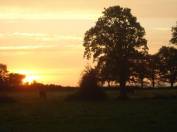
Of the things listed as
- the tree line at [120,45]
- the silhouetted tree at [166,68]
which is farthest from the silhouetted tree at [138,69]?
the silhouetted tree at [166,68]

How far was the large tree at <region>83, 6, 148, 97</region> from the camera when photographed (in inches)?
3201

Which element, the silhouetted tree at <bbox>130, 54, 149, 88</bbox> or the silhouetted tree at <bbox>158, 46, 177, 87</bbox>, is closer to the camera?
the silhouetted tree at <bbox>130, 54, 149, 88</bbox>

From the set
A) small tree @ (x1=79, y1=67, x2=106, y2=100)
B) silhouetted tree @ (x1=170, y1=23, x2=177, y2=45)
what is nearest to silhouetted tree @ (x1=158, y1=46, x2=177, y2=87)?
silhouetted tree @ (x1=170, y1=23, x2=177, y2=45)

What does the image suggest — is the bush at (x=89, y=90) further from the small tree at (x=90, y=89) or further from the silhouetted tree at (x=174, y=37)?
the silhouetted tree at (x=174, y=37)

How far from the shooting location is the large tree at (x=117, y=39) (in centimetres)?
8131

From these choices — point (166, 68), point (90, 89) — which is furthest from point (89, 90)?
point (166, 68)

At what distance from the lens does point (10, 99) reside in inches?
2783

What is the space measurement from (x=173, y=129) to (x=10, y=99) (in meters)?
44.4

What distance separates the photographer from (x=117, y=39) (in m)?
81.8

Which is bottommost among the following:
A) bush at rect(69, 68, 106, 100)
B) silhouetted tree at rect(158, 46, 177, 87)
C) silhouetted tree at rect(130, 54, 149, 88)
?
bush at rect(69, 68, 106, 100)

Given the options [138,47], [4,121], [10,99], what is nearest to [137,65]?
[138,47]

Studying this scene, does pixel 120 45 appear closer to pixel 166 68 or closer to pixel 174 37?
pixel 174 37

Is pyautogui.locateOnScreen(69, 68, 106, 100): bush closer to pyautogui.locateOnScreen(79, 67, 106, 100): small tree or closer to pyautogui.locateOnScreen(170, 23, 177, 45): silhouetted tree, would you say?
pyautogui.locateOnScreen(79, 67, 106, 100): small tree

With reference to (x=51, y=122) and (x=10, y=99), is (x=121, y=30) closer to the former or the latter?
(x=10, y=99)
